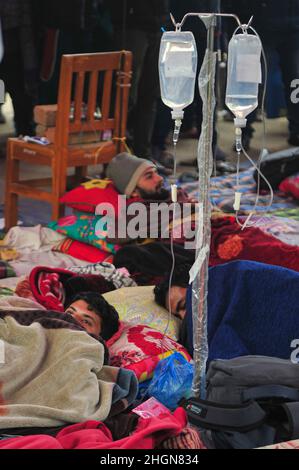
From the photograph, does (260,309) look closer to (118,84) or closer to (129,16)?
(118,84)

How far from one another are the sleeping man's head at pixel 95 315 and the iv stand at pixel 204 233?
0.50 meters

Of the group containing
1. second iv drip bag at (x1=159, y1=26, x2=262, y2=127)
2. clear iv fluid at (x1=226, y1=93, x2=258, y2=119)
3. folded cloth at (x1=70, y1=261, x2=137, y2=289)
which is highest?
second iv drip bag at (x1=159, y1=26, x2=262, y2=127)

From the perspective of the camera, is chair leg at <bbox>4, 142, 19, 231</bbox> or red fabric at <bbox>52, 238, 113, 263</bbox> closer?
red fabric at <bbox>52, 238, 113, 263</bbox>

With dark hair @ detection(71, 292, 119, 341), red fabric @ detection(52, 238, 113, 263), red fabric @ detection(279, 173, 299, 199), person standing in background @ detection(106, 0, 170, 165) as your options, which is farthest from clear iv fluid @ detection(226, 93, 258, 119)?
person standing in background @ detection(106, 0, 170, 165)

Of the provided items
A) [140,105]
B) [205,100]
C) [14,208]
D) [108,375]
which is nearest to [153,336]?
[108,375]

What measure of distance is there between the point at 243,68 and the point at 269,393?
2.47ft

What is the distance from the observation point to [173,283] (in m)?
2.96

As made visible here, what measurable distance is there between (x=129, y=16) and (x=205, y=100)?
10.5 ft

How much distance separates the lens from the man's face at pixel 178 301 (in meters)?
2.94

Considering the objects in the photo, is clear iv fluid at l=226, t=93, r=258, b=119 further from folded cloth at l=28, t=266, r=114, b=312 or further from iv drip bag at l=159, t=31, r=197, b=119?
folded cloth at l=28, t=266, r=114, b=312

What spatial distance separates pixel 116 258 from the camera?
354cm

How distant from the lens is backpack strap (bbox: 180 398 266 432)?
2090 mm

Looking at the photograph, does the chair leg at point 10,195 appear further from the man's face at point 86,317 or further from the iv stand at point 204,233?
the iv stand at point 204,233

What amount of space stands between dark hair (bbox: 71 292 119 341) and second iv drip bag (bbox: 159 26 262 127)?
2.40 ft
